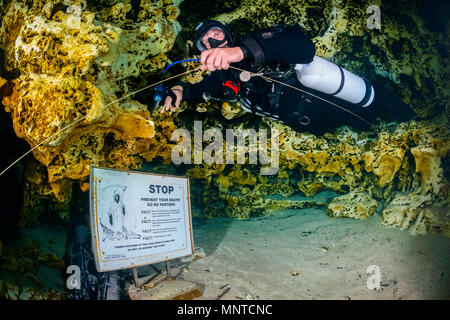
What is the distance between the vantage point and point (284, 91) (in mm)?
3211

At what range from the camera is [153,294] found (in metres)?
2.26

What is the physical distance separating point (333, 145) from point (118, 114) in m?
3.44

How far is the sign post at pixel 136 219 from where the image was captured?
2.13 metres

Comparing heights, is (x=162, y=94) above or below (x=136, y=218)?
above

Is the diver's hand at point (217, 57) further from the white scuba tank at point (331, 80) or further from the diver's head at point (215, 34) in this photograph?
the white scuba tank at point (331, 80)

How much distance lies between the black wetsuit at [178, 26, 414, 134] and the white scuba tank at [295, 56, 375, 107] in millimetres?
204

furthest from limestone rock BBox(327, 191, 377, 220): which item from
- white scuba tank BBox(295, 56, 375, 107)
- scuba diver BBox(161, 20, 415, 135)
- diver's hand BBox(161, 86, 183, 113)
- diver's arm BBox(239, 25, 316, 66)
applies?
diver's hand BBox(161, 86, 183, 113)

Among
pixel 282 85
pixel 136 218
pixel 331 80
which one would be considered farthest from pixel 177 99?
pixel 331 80

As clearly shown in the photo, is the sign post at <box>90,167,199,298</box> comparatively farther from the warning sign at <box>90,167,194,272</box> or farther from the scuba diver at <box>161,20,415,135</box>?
the scuba diver at <box>161,20,415,135</box>

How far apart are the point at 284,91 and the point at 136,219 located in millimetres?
2459

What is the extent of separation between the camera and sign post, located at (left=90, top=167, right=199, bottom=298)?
7.00ft

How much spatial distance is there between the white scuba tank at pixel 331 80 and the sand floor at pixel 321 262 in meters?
1.98

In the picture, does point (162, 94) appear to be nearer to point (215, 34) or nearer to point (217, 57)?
point (215, 34)
